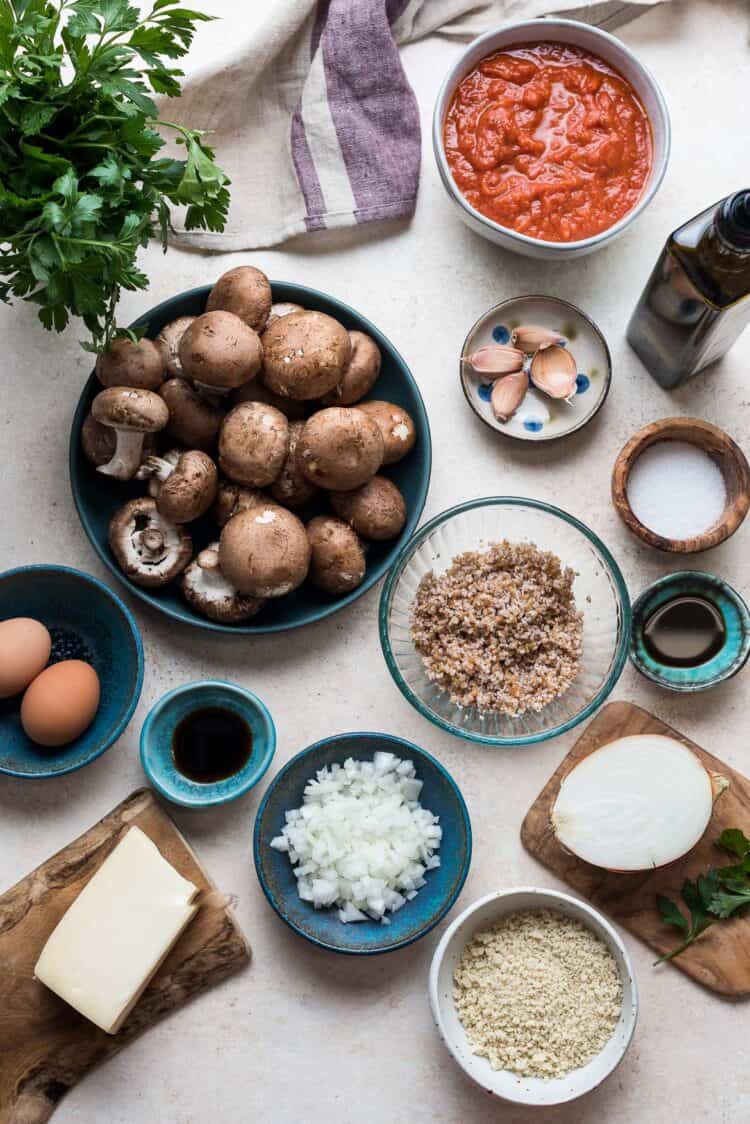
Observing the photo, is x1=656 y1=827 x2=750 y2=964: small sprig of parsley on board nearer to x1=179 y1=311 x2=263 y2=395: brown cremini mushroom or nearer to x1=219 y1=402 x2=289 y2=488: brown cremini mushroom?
x1=219 y1=402 x2=289 y2=488: brown cremini mushroom

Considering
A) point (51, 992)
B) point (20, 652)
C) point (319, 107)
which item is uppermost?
point (319, 107)

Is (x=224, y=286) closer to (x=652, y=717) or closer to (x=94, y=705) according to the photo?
(x=94, y=705)

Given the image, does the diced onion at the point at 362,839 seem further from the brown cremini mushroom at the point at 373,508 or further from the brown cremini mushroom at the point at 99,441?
the brown cremini mushroom at the point at 99,441

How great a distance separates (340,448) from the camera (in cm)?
178

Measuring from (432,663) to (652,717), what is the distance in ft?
1.44

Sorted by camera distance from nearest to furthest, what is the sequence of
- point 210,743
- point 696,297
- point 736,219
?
point 736,219, point 696,297, point 210,743

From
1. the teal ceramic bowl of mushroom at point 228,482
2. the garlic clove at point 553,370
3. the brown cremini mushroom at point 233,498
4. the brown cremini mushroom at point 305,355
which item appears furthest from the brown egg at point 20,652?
the garlic clove at point 553,370

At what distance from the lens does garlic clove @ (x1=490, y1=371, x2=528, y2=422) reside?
77.6 inches

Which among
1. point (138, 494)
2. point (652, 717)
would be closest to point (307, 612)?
point (138, 494)

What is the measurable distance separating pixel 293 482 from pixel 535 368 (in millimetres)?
523

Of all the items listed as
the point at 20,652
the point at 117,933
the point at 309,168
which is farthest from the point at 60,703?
the point at 309,168

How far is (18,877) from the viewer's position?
1.95 m

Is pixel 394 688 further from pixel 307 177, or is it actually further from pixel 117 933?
pixel 307 177

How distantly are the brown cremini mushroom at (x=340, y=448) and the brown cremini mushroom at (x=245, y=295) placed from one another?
219mm
